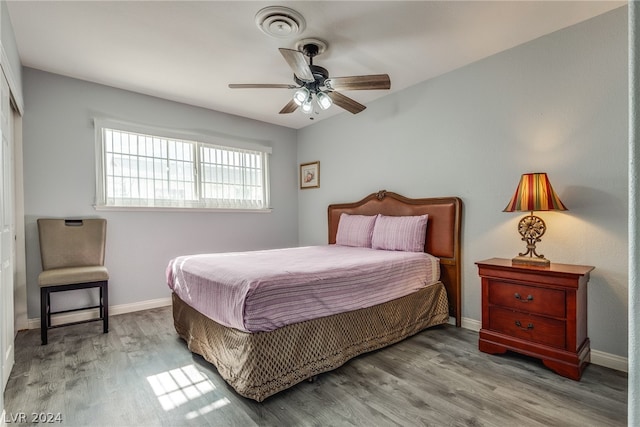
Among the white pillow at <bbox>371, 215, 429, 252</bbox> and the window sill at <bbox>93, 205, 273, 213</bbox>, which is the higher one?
the window sill at <bbox>93, 205, 273, 213</bbox>

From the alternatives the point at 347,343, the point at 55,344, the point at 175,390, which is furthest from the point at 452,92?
the point at 55,344

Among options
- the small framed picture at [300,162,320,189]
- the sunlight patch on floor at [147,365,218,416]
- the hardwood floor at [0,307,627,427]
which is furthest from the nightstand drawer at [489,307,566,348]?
the small framed picture at [300,162,320,189]

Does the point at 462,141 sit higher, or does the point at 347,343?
the point at 462,141

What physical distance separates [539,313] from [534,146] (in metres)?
1.37

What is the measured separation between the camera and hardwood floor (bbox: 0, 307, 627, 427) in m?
1.69

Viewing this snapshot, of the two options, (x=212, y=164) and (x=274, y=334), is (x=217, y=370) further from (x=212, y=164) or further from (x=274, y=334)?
(x=212, y=164)

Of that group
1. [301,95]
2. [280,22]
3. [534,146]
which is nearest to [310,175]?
[301,95]

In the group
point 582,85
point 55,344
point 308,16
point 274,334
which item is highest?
point 308,16

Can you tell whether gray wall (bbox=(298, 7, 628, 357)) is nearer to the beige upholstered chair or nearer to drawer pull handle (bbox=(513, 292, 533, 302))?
drawer pull handle (bbox=(513, 292, 533, 302))

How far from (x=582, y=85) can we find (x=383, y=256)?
2.03 meters

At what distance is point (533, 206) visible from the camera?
2326 millimetres

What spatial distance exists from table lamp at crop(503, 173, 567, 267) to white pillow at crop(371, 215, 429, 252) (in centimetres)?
88

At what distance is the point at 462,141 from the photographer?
316 cm

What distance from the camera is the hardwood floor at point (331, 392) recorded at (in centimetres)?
169
